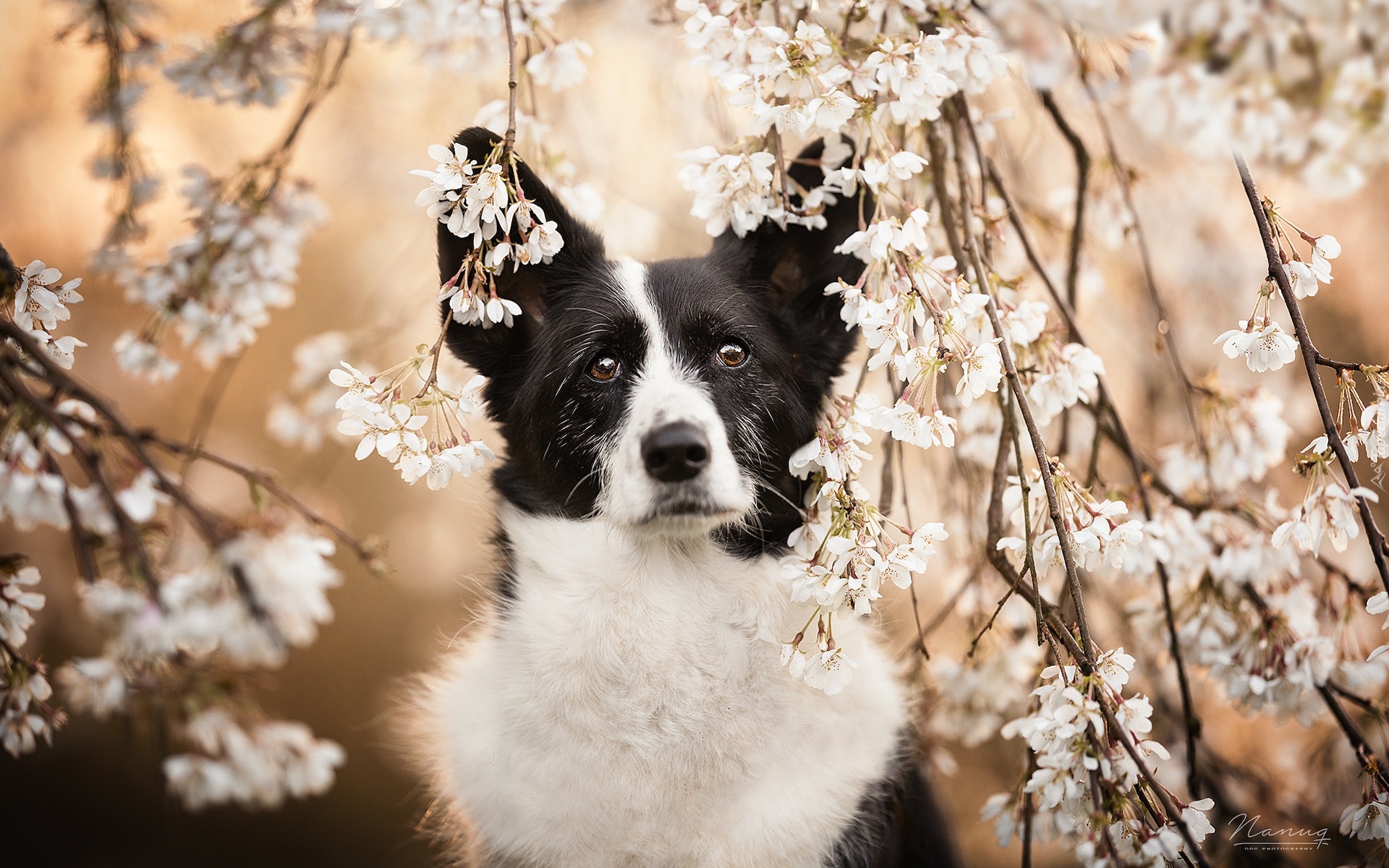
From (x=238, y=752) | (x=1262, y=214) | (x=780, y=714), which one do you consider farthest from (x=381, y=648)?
(x=1262, y=214)

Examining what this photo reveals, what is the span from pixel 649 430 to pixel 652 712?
2.08ft

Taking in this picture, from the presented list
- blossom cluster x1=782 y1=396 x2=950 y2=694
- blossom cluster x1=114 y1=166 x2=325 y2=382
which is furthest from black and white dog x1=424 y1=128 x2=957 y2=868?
blossom cluster x1=114 y1=166 x2=325 y2=382

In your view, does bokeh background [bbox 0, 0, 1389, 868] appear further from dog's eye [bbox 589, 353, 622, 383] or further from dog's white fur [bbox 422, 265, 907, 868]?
dog's eye [bbox 589, 353, 622, 383]

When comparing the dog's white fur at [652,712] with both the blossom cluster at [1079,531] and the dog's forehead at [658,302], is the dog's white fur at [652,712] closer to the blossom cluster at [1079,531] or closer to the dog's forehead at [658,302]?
the dog's forehead at [658,302]

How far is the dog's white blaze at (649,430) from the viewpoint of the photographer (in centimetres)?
161

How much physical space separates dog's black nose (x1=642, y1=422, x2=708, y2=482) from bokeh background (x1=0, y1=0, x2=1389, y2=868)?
0.67 m

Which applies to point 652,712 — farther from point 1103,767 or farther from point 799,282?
point 799,282

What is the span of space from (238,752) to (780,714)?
1.10 metres

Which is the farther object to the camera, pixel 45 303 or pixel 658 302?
pixel 658 302

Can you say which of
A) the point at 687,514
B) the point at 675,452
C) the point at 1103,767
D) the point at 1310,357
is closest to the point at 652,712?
the point at 687,514

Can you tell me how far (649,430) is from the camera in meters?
1.61

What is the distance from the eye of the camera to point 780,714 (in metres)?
1.83

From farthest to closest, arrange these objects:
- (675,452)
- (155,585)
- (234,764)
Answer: (675,452)
(234,764)
(155,585)

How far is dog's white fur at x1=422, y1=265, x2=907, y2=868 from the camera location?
5.79 ft
